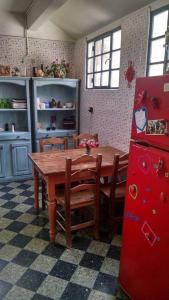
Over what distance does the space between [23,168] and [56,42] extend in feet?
7.30

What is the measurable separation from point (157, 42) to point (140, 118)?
1.41 m

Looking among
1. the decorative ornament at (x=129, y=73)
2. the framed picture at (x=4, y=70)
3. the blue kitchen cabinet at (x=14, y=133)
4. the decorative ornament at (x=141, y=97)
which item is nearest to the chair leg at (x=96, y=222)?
the decorative ornament at (x=141, y=97)

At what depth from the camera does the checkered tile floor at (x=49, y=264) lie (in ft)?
5.88

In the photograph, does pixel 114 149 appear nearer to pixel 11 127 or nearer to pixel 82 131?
pixel 82 131

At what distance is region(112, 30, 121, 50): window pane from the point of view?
2996mm

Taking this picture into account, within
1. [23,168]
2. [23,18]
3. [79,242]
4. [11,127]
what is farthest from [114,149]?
[23,18]

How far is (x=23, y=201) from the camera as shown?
3191mm

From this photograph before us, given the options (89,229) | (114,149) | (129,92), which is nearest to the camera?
(89,229)

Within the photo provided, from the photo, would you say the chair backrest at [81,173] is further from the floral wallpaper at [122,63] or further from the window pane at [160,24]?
the window pane at [160,24]

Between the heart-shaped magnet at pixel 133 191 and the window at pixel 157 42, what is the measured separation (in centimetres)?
139

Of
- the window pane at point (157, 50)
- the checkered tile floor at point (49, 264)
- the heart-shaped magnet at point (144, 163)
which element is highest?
the window pane at point (157, 50)

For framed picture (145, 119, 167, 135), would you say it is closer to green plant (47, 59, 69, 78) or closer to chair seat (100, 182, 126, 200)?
chair seat (100, 182, 126, 200)

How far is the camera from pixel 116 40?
121 inches

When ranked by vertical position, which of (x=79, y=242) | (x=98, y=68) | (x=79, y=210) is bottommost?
(x=79, y=242)
